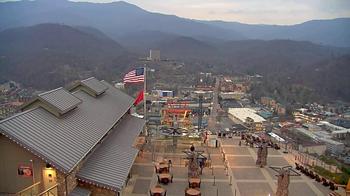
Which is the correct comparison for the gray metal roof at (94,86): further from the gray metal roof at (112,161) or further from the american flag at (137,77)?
the american flag at (137,77)

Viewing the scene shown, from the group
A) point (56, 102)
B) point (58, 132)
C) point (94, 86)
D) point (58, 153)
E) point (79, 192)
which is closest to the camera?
point (58, 153)

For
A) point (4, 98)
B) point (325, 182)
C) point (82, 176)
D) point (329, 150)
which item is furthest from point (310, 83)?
point (82, 176)

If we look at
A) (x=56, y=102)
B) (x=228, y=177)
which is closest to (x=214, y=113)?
(x=228, y=177)

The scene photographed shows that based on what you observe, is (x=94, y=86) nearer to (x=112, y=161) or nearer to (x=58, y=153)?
(x=112, y=161)

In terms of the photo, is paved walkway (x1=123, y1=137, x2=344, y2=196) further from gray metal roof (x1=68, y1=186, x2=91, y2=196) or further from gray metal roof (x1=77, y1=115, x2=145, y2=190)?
gray metal roof (x1=68, y1=186, x2=91, y2=196)

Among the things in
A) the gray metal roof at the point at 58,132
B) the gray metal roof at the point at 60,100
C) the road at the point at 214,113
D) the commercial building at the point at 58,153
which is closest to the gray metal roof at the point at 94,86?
the gray metal roof at the point at 58,132

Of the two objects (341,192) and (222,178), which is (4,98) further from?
(341,192)

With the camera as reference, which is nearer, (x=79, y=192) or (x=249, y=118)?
(x=79, y=192)
